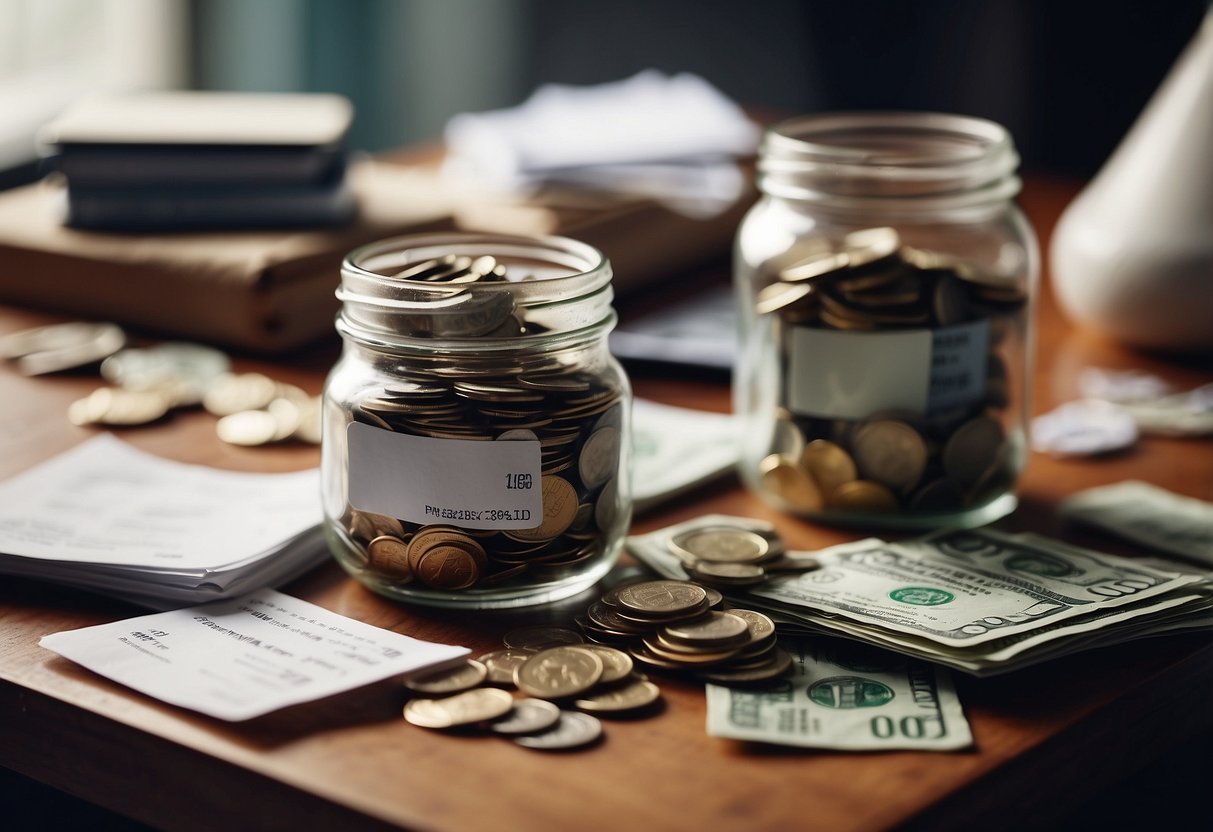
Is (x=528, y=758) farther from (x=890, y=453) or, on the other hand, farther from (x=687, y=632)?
(x=890, y=453)

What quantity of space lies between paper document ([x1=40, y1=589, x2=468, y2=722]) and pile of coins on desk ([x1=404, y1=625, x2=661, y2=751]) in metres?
0.02

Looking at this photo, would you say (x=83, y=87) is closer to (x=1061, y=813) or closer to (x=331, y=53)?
(x=331, y=53)

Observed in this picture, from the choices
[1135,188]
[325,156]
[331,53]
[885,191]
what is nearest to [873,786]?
[885,191]

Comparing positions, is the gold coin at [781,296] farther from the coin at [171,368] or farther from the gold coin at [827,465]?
the coin at [171,368]

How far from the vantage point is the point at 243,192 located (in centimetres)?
148

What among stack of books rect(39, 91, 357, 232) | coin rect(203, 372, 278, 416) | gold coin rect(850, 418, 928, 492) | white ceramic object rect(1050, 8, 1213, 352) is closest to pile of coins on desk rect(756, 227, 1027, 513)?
gold coin rect(850, 418, 928, 492)

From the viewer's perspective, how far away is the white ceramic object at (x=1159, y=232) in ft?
4.33

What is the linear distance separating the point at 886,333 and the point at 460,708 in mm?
412

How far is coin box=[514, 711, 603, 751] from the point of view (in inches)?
27.1

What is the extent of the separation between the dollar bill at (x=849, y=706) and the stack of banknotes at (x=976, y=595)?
1 cm

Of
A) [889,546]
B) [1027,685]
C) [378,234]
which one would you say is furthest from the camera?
[378,234]

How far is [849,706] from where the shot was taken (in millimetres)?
725

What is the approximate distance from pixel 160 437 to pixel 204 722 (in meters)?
0.53

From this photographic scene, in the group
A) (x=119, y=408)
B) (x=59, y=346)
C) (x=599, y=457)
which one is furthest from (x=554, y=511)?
(x=59, y=346)
